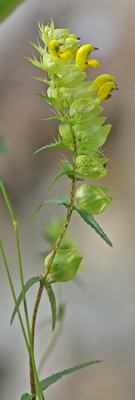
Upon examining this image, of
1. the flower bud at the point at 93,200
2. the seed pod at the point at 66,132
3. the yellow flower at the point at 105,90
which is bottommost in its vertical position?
the flower bud at the point at 93,200

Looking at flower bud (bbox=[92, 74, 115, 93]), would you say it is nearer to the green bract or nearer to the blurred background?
the green bract

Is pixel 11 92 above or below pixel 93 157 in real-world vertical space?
above

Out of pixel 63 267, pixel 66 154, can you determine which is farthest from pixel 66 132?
pixel 66 154

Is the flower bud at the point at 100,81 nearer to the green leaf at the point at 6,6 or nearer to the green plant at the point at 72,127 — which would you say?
the green plant at the point at 72,127

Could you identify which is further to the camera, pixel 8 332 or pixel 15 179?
pixel 15 179

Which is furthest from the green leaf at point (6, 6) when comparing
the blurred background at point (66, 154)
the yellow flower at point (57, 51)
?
the blurred background at point (66, 154)

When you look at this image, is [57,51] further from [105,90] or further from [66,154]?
[66,154]

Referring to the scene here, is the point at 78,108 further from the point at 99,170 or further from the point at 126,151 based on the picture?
the point at 126,151

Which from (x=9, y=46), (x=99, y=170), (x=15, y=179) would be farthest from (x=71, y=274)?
(x=9, y=46)

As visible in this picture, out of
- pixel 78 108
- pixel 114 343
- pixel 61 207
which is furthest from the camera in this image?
pixel 61 207
